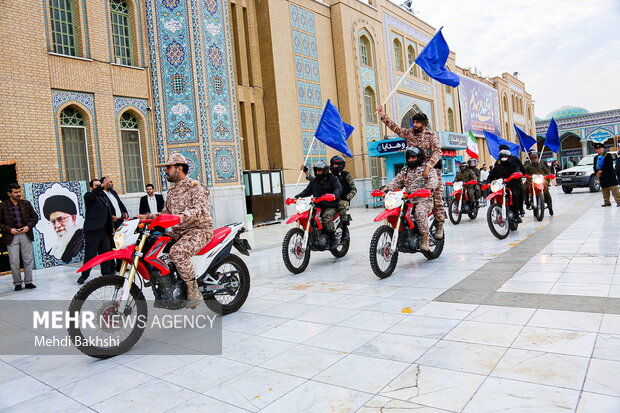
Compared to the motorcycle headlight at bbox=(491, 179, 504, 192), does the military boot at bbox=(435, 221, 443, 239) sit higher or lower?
lower

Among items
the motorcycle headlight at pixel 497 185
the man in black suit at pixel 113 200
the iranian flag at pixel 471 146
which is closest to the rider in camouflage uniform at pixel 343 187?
the motorcycle headlight at pixel 497 185

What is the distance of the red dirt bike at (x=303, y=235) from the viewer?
6859mm

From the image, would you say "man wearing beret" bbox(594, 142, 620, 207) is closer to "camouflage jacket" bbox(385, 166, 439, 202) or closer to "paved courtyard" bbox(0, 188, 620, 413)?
"paved courtyard" bbox(0, 188, 620, 413)

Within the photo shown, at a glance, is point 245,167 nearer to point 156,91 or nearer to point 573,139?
point 156,91

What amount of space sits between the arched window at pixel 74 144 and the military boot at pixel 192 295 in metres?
8.89

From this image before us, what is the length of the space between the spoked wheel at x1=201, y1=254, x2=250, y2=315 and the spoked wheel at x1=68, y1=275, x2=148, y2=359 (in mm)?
907

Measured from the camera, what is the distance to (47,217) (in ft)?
31.3

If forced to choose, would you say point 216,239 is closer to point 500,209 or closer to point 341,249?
point 341,249

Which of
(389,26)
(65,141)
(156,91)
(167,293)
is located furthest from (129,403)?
(389,26)

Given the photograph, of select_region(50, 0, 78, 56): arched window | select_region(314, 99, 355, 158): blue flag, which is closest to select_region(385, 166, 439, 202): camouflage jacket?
select_region(314, 99, 355, 158): blue flag

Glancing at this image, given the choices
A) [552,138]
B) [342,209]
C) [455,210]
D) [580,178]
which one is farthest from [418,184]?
[580,178]

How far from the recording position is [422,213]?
21.3ft

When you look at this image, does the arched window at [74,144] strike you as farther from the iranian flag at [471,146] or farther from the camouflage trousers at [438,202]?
the iranian flag at [471,146]

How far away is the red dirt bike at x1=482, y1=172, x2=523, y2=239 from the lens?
848 cm
